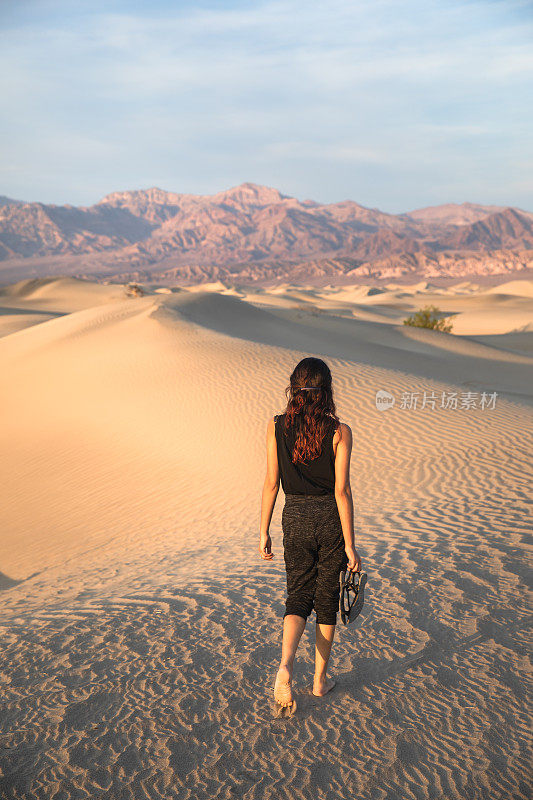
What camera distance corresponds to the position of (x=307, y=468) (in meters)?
3.36

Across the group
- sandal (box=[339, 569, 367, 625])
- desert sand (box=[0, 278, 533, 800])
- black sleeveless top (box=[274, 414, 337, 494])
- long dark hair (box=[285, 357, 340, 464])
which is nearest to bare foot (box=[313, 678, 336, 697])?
desert sand (box=[0, 278, 533, 800])

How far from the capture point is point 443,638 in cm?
444

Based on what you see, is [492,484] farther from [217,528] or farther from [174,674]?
[174,674]

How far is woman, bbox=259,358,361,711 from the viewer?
10.9 ft

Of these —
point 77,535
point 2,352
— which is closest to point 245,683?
point 77,535

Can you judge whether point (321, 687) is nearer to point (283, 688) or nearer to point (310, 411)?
point (283, 688)

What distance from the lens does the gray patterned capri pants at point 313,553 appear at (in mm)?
3383

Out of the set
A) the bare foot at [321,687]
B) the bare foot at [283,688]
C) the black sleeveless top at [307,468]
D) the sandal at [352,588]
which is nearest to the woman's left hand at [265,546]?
the black sleeveless top at [307,468]

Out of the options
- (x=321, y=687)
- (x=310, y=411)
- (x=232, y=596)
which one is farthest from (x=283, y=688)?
(x=232, y=596)

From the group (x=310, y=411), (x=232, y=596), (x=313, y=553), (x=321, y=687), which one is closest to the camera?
(x=310, y=411)

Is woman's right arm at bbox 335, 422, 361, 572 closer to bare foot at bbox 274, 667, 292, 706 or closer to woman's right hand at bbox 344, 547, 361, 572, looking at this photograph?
woman's right hand at bbox 344, 547, 361, 572

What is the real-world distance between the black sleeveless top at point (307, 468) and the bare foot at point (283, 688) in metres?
0.96

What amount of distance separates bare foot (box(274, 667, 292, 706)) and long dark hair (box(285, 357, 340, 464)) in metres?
1.13

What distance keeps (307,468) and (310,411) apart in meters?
0.30
